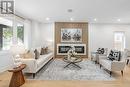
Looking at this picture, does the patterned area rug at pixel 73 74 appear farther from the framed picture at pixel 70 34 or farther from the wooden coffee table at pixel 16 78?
the framed picture at pixel 70 34

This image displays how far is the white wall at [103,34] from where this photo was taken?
30.9 feet

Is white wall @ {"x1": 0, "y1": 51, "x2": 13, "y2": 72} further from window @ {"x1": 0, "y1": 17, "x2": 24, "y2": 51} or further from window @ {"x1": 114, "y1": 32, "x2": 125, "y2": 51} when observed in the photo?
window @ {"x1": 114, "y1": 32, "x2": 125, "y2": 51}

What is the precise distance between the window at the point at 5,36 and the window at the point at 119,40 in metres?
7.28

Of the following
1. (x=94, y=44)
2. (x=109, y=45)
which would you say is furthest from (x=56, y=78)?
(x=109, y=45)

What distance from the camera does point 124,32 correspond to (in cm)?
952

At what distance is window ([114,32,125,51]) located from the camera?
964cm

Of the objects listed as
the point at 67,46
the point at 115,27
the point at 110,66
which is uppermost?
the point at 115,27

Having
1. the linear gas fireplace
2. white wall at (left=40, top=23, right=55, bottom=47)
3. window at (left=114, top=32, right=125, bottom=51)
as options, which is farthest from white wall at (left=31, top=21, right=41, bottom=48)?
window at (left=114, top=32, right=125, bottom=51)

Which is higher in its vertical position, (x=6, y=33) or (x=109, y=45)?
(x=6, y=33)

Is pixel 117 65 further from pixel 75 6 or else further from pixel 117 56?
pixel 75 6

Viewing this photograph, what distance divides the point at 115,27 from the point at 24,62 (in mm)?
7446

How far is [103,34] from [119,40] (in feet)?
4.57

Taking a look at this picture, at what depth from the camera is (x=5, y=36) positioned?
5.67 m

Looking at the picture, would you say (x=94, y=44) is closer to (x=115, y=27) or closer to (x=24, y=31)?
(x=115, y=27)
